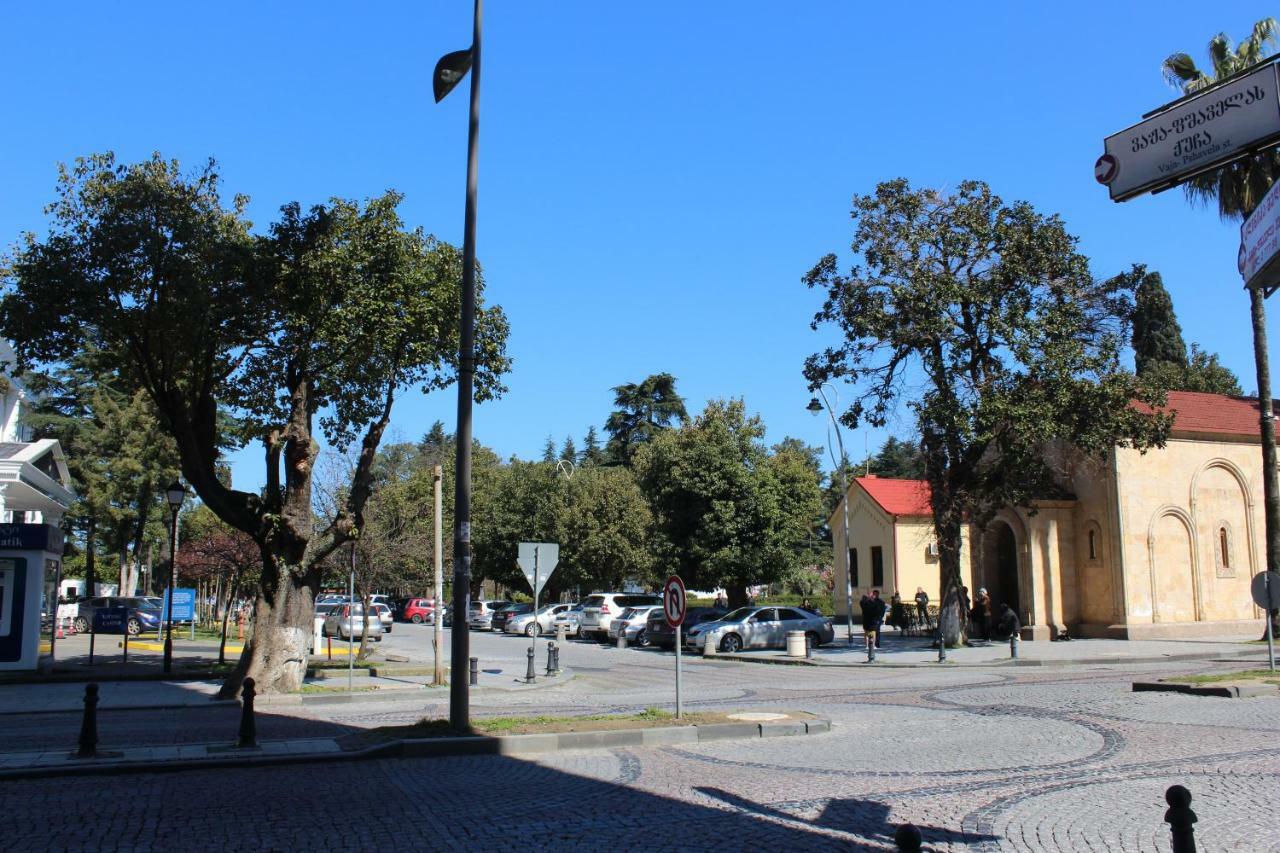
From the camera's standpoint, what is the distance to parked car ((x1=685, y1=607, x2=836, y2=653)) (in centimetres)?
3159

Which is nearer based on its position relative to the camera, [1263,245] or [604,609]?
[1263,245]

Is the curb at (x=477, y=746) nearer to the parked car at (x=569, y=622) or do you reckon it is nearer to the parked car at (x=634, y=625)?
the parked car at (x=634, y=625)

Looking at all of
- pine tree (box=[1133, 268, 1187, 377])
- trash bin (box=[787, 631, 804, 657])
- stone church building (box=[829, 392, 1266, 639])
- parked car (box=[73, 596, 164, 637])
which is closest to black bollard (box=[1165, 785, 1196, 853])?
trash bin (box=[787, 631, 804, 657])

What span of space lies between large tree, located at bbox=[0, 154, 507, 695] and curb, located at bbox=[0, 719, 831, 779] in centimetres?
735

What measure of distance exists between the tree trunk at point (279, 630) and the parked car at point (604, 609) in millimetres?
22797

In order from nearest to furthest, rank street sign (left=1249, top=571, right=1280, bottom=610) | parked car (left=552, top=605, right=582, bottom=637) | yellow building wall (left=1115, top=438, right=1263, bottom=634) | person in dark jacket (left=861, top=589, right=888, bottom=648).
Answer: street sign (left=1249, top=571, right=1280, bottom=610)
person in dark jacket (left=861, top=589, right=888, bottom=648)
yellow building wall (left=1115, top=438, right=1263, bottom=634)
parked car (left=552, top=605, right=582, bottom=637)

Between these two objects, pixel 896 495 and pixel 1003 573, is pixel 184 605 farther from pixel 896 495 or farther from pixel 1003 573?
pixel 1003 573

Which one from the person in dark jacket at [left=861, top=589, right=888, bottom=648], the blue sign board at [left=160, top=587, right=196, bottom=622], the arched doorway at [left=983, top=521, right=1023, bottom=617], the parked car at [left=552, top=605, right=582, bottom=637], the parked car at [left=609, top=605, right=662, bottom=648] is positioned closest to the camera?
the person in dark jacket at [left=861, top=589, right=888, bottom=648]

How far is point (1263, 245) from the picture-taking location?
21.7 feet

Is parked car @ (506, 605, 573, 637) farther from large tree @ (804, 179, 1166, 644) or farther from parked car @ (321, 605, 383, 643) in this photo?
large tree @ (804, 179, 1166, 644)

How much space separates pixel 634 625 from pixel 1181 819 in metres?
34.5

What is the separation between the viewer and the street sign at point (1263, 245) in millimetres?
6355

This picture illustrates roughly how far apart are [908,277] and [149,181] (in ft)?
65.5

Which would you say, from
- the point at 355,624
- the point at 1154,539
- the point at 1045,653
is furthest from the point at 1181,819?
the point at 355,624
